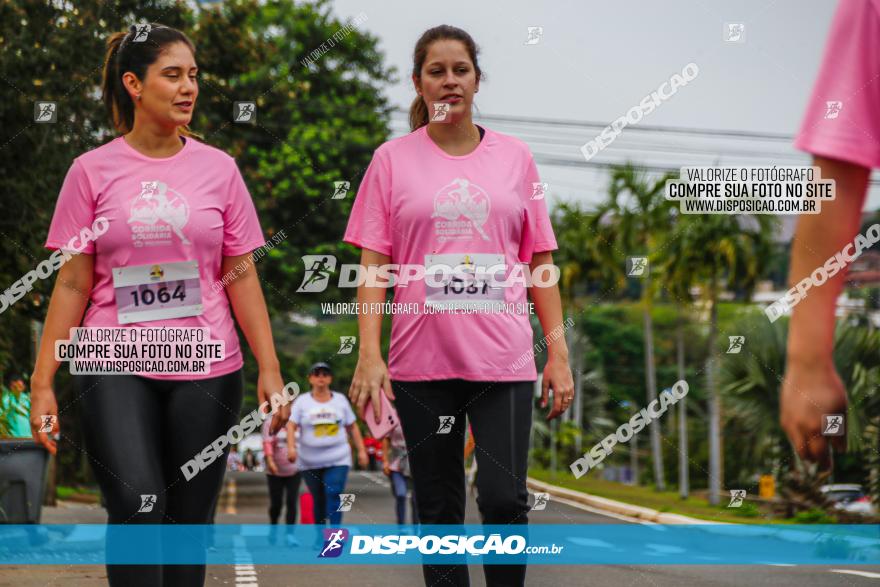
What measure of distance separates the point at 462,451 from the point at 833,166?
291cm

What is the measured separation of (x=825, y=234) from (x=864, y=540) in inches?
399

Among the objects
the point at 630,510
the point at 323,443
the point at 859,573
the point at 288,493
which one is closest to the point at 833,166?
the point at 859,573

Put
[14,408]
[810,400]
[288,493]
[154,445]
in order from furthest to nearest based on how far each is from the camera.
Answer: [288,493] → [14,408] → [154,445] → [810,400]

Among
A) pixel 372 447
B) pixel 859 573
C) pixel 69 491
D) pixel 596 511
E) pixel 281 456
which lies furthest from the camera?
pixel 372 447

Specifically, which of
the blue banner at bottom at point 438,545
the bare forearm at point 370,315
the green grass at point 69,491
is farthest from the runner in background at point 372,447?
the bare forearm at point 370,315

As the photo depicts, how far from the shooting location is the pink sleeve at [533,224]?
4555 mm

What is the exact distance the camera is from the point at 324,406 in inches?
444

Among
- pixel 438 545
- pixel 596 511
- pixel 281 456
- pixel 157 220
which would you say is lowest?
pixel 596 511

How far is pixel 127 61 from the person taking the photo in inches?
170

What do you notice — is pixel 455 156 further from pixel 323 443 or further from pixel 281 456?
pixel 281 456

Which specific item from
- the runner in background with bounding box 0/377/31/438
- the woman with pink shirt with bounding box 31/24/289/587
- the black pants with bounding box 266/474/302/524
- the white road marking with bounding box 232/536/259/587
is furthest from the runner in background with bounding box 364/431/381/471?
the woman with pink shirt with bounding box 31/24/289/587

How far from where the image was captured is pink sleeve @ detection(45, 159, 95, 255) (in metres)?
4.17

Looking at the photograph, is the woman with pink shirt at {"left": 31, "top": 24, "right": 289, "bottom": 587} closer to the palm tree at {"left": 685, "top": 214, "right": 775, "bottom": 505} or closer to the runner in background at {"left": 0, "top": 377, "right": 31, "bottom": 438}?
the runner in background at {"left": 0, "top": 377, "right": 31, "bottom": 438}

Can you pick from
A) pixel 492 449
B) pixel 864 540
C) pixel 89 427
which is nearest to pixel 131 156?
pixel 89 427
